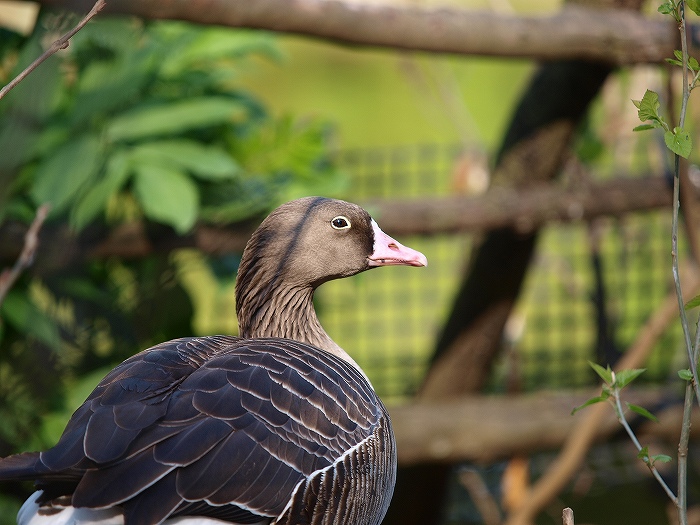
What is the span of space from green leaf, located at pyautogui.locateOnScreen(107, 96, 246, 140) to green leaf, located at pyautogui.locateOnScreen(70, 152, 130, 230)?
0.10 meters

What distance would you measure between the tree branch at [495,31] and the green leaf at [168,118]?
61 cm

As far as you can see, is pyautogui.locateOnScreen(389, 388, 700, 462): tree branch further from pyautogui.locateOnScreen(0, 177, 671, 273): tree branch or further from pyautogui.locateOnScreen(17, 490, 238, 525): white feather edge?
pyautogui.locateOnScreen(17, 490, 238, 525): white feather edge

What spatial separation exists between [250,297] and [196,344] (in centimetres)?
41

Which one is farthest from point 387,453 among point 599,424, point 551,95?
point 551,95

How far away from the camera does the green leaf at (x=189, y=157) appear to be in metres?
3.43

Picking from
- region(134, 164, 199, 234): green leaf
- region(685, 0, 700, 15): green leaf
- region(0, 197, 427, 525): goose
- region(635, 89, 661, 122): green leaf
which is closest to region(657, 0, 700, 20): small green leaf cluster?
region(685, 0, 700, 15): green leaf

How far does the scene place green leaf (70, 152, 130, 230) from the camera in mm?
3236

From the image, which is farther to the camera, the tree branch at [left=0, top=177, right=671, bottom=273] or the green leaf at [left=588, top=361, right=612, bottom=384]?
the tree branch at [left=0, top=177, right=671, bottom=273]

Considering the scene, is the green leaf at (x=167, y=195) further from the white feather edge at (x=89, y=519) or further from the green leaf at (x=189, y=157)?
the white feather edge at (x=89, y=519)

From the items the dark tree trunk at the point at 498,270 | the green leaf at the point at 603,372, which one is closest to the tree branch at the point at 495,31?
the dark tree trunk at the point at 498,270

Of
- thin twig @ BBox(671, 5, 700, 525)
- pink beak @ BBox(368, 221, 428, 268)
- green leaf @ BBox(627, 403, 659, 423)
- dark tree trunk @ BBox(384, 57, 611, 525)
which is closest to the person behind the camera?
thin twig @ BBox(671, 5, 700, 525)

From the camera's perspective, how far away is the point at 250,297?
2531mm

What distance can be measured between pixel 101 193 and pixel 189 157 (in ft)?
1.18

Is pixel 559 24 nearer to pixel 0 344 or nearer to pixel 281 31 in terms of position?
pixel 281 31
